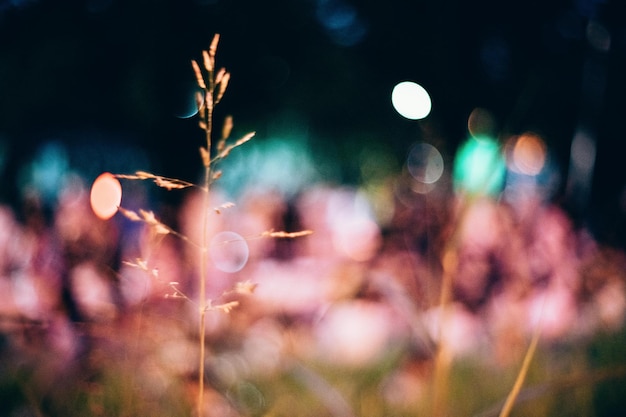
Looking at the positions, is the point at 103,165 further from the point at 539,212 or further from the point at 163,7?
the point at 539,212

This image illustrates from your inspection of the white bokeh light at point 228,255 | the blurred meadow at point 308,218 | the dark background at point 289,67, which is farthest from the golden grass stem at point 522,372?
the dark background at point 289,67

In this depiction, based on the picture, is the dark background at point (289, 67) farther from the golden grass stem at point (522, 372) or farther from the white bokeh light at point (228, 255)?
the golden grass stem at point (522, 372)

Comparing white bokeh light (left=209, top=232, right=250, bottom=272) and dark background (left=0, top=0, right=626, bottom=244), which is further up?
dark background (left=0, top=0, right=626, bottom=244)

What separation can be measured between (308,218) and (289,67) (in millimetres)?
861

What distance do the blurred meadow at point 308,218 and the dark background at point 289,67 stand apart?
1 cm

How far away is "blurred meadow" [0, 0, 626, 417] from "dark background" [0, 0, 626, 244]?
12 millimetres

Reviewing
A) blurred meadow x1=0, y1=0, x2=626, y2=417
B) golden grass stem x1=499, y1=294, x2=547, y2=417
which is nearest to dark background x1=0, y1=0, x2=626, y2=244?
blurred meadow x1=0, y1=0, x2=626, y2=417

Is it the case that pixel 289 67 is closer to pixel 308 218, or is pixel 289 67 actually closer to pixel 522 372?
pixel 308 218

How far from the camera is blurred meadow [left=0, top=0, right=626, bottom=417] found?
3.16 feet

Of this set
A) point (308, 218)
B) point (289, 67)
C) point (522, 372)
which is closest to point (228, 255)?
point (308, 218)

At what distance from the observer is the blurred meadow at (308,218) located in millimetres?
963

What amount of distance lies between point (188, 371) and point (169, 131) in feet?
5.79

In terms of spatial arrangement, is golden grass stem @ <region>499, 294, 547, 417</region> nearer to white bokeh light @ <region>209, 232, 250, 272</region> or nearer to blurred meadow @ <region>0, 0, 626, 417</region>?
blurred meadow @ <region>0, 0, 626, 417</region>

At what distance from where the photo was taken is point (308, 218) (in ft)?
7.31
